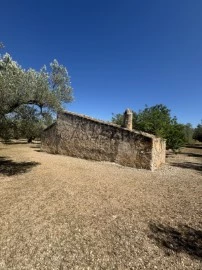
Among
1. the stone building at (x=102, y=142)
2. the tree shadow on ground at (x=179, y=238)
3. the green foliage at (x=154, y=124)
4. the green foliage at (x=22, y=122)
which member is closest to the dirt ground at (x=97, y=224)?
the tree shadow on ground at (x=179, y=238)

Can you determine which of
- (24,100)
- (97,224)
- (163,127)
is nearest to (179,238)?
(97,224)

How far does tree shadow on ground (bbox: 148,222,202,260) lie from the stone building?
779 cm

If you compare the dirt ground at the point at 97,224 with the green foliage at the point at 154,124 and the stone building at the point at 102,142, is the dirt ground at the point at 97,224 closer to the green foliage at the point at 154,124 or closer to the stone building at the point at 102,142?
the stone building at the point at 102,142

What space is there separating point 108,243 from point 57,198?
307 cm

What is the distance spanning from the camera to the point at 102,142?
14.6m

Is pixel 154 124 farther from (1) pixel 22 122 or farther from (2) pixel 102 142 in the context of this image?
(1) pixel 22 122

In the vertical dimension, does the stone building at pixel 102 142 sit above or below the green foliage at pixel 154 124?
below

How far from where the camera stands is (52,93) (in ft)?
33.5

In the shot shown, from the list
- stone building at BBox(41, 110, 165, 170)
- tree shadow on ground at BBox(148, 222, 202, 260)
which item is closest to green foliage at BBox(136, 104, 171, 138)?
stone building at BBox(41, 110, 165, 170)

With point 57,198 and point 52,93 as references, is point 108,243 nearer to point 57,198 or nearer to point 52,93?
point 57,198

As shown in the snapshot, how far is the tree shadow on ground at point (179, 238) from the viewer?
13.8 feet

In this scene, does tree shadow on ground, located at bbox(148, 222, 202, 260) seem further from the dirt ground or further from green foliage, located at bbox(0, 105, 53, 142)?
green foliage, located at bbox(0, 105, 53, 142)

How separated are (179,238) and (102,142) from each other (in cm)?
1030

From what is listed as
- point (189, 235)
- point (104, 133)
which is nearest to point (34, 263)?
point (189, 235)
